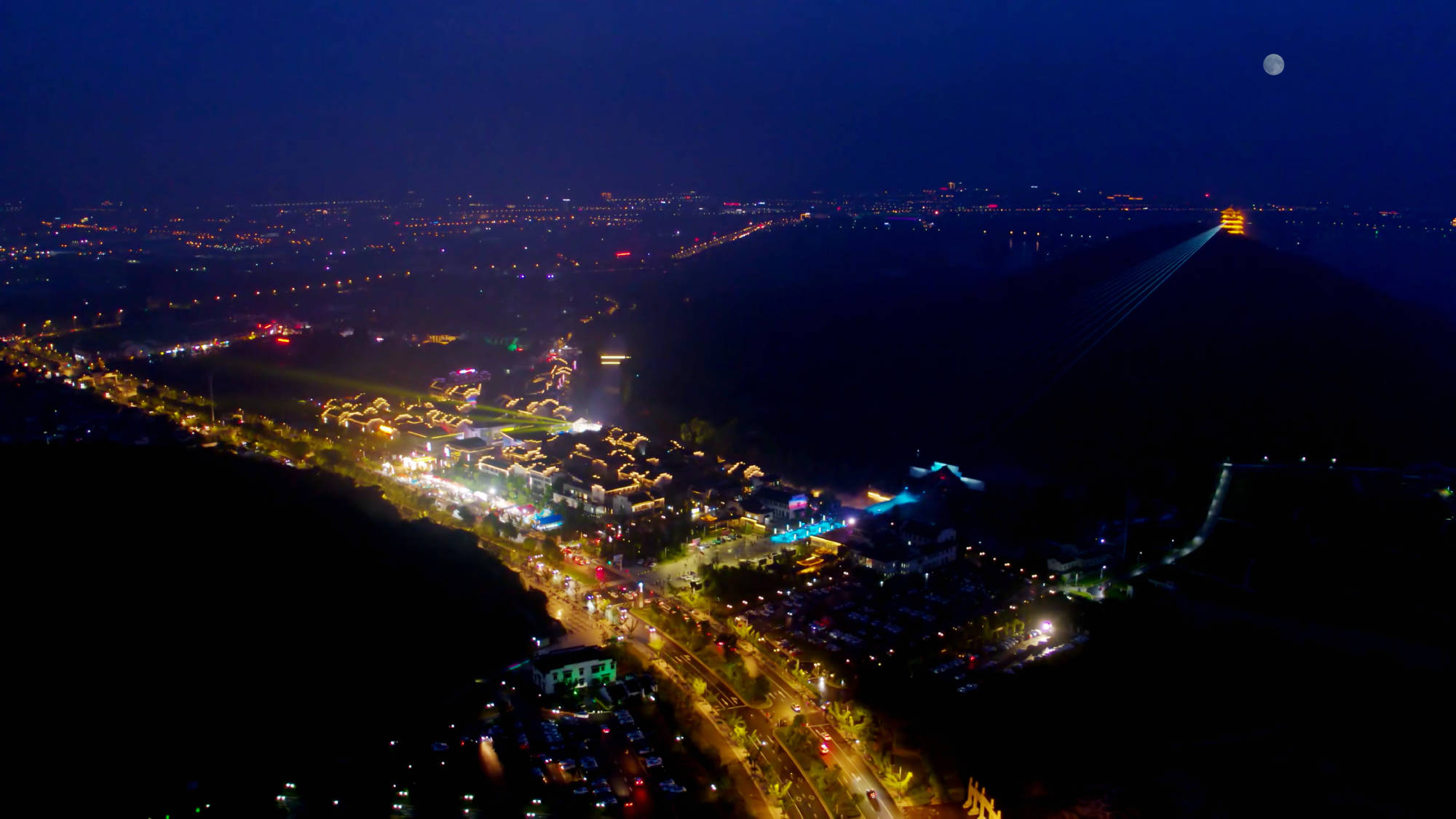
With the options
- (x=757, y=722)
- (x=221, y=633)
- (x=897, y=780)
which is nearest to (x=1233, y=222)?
(x=757, y=722)

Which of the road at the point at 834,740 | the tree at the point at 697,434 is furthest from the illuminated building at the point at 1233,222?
the road at the point at 834,740

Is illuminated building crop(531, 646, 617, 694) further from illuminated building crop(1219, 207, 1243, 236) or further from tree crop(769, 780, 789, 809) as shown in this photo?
illuminated building crop(1219, 207, 1243, 236)

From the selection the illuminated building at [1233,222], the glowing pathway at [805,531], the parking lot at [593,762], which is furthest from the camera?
the illuminated building at [1233,222]

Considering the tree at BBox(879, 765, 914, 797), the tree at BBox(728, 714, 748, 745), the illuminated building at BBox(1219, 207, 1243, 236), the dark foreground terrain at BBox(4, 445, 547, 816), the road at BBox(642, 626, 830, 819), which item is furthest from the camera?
the illuminated building at BBox(1219, 207, 1243, 236)

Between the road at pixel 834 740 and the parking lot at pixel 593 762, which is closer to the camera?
the parking lot at pixel 593 762

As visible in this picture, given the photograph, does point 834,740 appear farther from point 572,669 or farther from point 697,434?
point 697,434

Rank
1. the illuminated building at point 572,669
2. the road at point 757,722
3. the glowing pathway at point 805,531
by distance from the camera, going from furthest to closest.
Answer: the glowing pathway at point 805,531
the illuminated building at point 572,669
the road at point 757,722

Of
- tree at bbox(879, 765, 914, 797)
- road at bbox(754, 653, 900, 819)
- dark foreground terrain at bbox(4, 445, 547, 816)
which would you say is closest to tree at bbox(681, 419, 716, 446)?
dark foreground terrain at bbox(4, 445, 547, 816)

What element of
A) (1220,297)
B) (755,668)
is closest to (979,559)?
(755,668)

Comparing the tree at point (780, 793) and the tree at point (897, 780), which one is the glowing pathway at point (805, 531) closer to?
the tree at point (897, 780)

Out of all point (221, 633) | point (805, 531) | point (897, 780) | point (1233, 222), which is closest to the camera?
point (897, 780)
